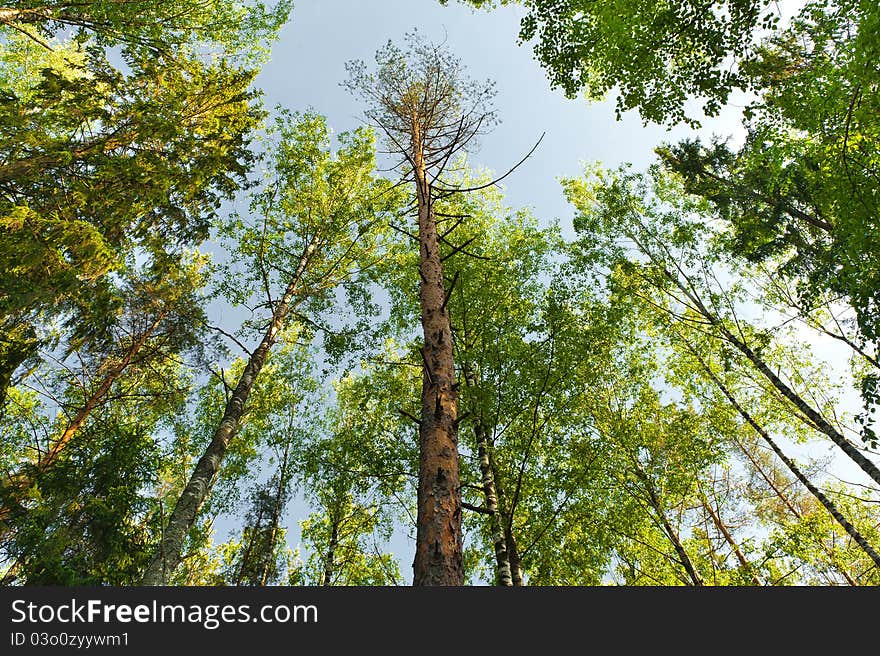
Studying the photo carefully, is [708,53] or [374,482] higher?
[708,53]

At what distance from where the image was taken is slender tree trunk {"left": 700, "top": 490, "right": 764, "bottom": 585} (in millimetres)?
8469

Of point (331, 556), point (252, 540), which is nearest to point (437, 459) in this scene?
point (331, 556)

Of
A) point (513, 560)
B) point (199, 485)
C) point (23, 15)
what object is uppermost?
point (23, 15)

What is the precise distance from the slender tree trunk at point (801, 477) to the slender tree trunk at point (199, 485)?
1221 centimetres

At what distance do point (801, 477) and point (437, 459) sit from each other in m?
12.2

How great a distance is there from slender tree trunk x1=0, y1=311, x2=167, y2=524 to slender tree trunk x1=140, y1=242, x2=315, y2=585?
3124 mm

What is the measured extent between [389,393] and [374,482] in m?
2.14

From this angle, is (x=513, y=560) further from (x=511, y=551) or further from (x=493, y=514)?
(x=493, y=514)

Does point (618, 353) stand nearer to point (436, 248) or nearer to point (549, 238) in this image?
point (549, 238)

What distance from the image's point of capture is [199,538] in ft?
40.1

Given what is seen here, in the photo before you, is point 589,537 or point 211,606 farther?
point 589,537

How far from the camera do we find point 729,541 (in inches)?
448

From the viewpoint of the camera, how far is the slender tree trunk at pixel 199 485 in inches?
223

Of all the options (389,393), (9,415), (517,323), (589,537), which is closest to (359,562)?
(389,393)
